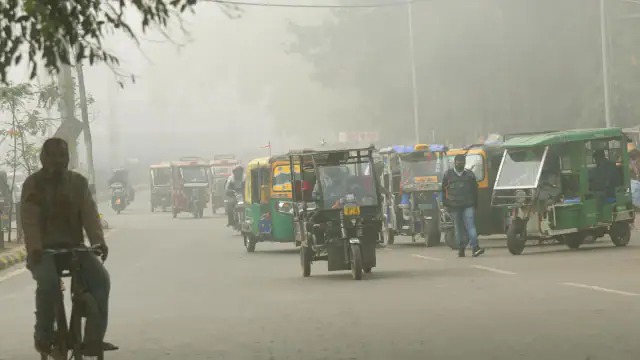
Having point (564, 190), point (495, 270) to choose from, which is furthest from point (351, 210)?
point (564, 190)

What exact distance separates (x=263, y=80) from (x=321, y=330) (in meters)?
120

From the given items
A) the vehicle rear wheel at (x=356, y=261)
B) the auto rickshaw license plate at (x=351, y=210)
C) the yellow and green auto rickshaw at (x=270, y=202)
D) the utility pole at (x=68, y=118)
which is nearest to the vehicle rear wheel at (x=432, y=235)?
the yellow and green auto rickshaw at (x=270, y=202)

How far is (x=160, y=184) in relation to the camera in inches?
2530

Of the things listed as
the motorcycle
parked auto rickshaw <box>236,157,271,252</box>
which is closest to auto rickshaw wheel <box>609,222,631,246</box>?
parked auto rickshaw <box>236,157,271,252</box>

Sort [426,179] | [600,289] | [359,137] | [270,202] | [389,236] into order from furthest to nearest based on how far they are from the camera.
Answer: [359,137], [389,236], [426,179], [270,202], [600,289]

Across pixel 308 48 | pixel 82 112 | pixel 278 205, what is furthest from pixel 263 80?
pixel 278 205

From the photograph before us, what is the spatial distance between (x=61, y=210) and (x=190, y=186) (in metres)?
45.6

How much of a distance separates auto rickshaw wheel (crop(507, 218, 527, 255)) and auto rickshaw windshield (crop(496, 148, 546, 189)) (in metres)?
0.96

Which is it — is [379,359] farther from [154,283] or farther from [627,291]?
[154,283]

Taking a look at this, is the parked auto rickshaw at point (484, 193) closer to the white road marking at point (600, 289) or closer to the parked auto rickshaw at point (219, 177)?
the white road marking at point (600, 289)

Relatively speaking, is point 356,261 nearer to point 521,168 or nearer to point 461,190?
point 461,190

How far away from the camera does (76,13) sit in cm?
1077

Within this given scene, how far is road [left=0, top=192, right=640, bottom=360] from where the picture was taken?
484 inches

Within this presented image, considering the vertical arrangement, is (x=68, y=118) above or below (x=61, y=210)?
above
